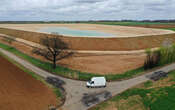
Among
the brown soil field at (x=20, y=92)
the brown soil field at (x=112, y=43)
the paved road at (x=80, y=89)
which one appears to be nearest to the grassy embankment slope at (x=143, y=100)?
the paved road at (x=80, y=89)

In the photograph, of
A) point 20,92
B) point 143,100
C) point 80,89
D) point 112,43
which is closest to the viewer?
point 20,92

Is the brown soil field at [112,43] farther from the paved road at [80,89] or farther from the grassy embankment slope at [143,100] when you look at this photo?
the grassy embankment slope at [143,100]

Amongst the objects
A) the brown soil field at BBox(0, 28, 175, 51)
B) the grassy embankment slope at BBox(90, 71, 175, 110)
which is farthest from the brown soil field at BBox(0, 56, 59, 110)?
the brown soil field at BBox(0, 28, 175, 51)

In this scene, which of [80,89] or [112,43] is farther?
[112,43]

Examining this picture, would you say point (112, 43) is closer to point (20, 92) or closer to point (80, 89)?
point (80, 89)

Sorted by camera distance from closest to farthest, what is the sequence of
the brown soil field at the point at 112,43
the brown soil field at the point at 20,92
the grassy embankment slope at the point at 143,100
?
the brown soil field at the point at 20,92
the grassy embankment slope at the point at 143,100
the brown soil field at the point at 112,43

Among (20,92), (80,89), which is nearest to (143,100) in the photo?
(80,89)

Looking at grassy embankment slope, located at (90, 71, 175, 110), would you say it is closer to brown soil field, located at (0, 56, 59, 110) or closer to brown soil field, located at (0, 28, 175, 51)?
brown soil field, located at (0, 56, 59, 110)

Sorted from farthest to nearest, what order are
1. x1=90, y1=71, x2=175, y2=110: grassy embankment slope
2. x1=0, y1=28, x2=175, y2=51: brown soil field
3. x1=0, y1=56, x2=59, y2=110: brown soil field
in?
1. x1=0, y1=28, x2=175, y2=51: brown soil field
2. x1=90, y1=71, x2=175, y2=110: grassy embankment slope
3. x1=0, y1=56, x2=59, y2=110: brown soil field
